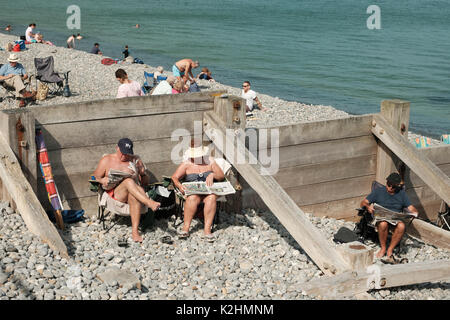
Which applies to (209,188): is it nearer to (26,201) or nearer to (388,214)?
(26,201)

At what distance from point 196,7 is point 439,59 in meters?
50.0

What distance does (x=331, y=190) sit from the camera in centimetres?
897

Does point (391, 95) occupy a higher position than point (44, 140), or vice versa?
point (44, 140)

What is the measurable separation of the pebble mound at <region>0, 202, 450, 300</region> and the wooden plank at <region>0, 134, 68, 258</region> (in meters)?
0.10

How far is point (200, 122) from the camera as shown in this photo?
7.82 metres

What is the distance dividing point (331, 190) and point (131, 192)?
11.3 feet

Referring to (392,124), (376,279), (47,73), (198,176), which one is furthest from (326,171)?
(47,73)

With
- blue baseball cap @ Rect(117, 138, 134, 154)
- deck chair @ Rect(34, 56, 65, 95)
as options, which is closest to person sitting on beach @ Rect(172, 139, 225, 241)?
blue baseball cap @ Rect(117, 138, 134, 154)

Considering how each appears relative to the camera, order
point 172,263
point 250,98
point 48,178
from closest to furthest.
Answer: point 172,263 → point 48,178 → point 250,98

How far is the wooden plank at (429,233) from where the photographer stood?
798cm

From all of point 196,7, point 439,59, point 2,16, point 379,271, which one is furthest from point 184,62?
point 196,7

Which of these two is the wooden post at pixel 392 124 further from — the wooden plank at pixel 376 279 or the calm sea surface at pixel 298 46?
the calm sea surface at pixel 298 46

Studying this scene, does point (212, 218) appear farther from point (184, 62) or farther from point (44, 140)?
point (184, 62)
